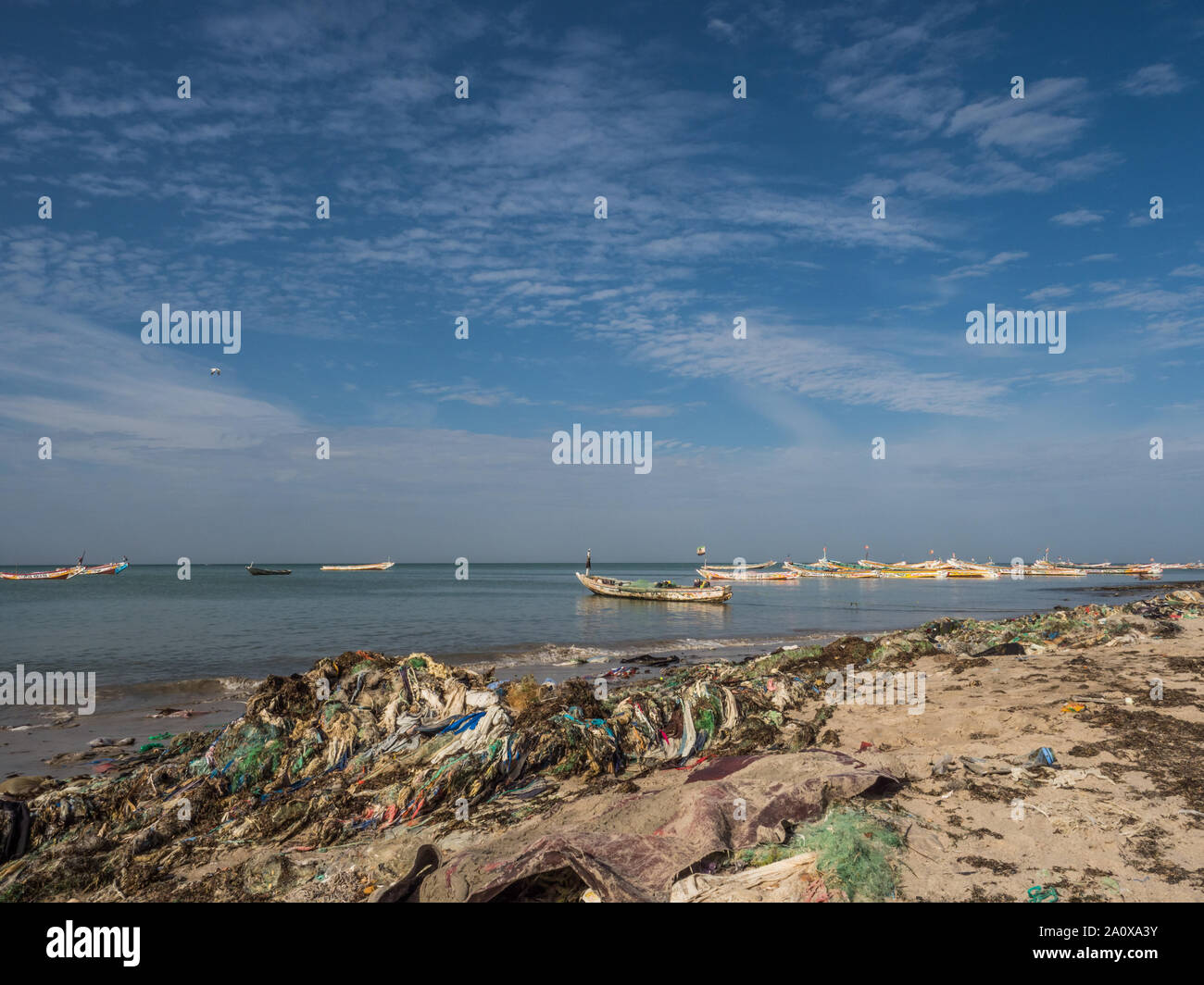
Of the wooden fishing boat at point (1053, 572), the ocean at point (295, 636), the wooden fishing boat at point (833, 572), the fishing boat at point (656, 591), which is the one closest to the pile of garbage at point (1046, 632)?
the ocean at point (295, 636)

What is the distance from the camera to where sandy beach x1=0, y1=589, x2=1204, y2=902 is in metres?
4.79

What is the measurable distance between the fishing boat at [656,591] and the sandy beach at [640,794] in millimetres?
36609

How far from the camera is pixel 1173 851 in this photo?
4.97 metres

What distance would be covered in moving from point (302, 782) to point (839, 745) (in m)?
7.29

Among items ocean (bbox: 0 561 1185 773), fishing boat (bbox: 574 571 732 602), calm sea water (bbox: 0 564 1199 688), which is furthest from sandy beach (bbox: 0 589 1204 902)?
fishing boat (bbox: 574 571 732 602)

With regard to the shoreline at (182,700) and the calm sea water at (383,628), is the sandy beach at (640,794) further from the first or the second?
the calm sea water at (383,628)

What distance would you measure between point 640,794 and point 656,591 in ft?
153

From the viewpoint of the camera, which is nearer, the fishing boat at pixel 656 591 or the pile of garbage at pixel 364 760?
the pile of garbage at pixel 364 760

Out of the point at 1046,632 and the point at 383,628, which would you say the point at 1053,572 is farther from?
the point at 383,628

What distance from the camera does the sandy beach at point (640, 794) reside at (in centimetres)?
479

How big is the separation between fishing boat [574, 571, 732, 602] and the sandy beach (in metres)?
36.6

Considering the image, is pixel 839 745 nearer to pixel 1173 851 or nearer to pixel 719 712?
pixel 719 712

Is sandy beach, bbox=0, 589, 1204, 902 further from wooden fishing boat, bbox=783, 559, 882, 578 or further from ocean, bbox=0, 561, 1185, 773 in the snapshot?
wooden fishing boat, bbox=783, 559, 882, 578

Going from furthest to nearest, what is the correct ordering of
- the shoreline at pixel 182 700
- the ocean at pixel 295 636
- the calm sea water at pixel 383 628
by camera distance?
the calm sea water at pixel 383 628 < the ocean at pixel 295 636 < the shoreline at pixel 182 700
